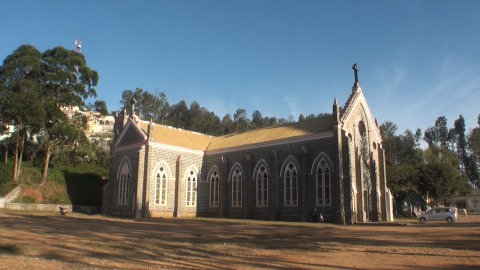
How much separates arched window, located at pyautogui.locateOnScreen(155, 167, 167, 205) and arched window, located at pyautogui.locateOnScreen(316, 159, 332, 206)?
1556cm

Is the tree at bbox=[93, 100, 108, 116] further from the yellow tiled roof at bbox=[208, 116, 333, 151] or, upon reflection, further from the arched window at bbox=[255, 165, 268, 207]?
the arched window at bbox=[255, 165, 268, 207]

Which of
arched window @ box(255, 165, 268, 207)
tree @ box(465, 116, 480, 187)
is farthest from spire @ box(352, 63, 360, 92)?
tree @ box(465, 116, 480, 187)

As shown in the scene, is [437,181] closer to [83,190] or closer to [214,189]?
[214,189]

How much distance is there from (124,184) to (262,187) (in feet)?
49.4

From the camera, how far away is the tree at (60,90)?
47000 millimetres

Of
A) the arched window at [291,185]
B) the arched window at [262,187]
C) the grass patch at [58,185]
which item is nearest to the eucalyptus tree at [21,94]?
the grass patch at [58,185]

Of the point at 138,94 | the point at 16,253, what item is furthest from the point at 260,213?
the point at 138,94

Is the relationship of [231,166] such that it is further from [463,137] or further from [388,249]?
[463,137]

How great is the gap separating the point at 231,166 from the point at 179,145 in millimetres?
5975

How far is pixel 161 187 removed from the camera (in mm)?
41375

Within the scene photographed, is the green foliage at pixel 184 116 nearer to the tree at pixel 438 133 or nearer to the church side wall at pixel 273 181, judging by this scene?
the tree at pixel 438 133

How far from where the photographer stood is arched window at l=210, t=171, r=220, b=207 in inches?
1722

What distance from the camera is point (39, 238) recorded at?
19125mm

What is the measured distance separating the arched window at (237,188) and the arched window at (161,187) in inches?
272
